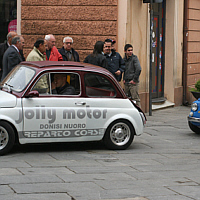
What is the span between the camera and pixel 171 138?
412 inches

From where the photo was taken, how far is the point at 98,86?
8711mm

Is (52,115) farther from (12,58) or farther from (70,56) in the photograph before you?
(70,56)

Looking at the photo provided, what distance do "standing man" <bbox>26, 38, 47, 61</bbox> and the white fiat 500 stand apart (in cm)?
142

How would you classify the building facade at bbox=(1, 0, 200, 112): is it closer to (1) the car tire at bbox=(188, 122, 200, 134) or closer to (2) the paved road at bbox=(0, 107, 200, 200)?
(1) the car tire at bbox=(188, 122, 200, 134)

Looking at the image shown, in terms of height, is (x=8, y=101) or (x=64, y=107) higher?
(x=8, y=101)

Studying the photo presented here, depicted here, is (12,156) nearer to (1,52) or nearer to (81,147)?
(81,147)

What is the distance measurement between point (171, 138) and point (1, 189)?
524 centimetres

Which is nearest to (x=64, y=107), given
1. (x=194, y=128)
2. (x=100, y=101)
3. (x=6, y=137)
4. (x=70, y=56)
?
(x=100, y=101)

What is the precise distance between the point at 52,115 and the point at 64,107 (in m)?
0.24

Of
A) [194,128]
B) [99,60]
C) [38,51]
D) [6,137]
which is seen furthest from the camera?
[194,128]

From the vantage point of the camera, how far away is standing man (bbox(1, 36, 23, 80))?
10.4m

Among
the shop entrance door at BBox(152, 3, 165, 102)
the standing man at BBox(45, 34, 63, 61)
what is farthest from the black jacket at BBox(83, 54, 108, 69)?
the shop entrance door at BBox(152, 3, 165, 102)

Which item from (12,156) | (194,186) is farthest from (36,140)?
(194,186)

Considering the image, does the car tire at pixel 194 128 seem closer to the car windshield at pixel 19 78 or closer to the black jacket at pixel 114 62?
the black jacket at pixel 114 62
